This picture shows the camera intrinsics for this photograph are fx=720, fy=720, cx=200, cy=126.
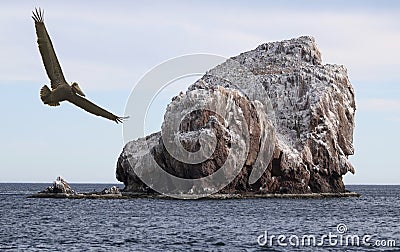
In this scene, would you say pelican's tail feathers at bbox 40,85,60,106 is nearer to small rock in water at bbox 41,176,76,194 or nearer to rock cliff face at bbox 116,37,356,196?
rock cliff face at bbox 116,37,356,196

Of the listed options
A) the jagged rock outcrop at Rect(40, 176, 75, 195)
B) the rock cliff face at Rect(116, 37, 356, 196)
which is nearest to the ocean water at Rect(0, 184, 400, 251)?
the rock cliff face at Rect(116, 37, 356, 196)

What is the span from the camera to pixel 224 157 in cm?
10081

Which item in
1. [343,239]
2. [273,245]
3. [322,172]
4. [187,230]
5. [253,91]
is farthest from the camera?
[253,91]

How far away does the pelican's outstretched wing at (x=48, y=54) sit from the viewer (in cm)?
1180

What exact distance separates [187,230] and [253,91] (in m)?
65.6

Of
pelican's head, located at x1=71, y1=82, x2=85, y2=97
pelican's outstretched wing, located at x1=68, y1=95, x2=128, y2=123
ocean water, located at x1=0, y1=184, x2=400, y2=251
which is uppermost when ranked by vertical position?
pelican's head, located at x1=71, y1=82, x2=85, y2=97

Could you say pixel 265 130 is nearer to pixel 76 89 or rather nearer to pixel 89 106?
pixel 89 106

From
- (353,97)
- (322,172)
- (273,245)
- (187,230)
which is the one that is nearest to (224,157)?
(322,172)

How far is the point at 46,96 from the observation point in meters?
12.9

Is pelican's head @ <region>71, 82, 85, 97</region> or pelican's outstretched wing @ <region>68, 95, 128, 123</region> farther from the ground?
pelican's head @ <region>71, 82, 85, 97</region>

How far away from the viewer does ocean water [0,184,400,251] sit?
4559 cm

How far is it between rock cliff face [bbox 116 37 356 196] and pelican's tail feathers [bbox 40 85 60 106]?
280ft

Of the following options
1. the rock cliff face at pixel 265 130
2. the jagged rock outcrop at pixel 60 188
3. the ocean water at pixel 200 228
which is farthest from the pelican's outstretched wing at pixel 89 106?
the jagged rock outcrop at pixel 60 188

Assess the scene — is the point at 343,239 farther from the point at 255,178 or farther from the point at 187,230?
the point at 255,178
